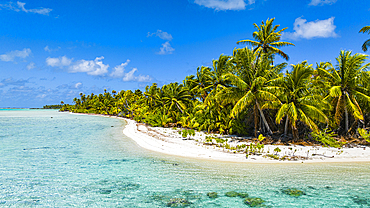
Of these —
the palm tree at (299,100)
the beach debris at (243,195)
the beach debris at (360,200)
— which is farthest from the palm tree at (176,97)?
the beach debris at (360,200)

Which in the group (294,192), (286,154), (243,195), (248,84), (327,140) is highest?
(248,84)

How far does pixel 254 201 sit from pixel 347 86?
47.2ft

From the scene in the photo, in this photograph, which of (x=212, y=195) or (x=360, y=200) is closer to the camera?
(x=360, y=200)

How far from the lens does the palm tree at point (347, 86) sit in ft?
47.3

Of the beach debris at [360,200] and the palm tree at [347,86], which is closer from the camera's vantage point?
the beach debris at [360,200]

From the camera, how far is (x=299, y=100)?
46.1 ft

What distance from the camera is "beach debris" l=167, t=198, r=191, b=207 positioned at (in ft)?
20.5

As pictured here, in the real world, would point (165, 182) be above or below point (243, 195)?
below

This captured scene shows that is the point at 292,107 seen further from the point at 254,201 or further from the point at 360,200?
the point at 254,201

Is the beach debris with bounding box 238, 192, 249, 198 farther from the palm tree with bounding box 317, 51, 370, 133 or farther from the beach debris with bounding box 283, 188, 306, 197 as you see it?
the palm tree with bounding box 317, 51, 370, 133

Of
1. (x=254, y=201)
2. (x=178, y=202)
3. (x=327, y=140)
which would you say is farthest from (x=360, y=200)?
(x=327, y=140)

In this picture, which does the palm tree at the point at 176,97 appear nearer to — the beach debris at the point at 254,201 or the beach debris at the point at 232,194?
the beach debris at the point at 232,194

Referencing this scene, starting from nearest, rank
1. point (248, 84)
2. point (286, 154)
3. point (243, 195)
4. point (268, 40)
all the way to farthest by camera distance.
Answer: point (243, 195) < point (286, 154) < point (248, 84) < point (268, 40)

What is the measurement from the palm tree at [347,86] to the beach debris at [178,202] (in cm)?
1397
